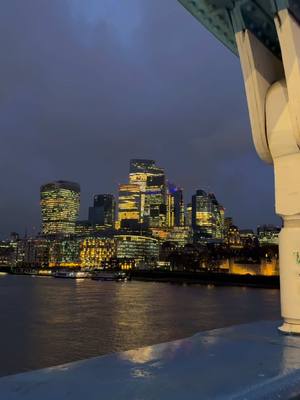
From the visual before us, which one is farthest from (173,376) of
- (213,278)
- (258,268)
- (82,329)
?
(258,268)

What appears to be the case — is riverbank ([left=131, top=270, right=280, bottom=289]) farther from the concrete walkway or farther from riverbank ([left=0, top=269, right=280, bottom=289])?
the concrete walkway

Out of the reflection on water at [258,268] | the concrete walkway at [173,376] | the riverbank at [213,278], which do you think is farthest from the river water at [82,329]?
the reflection on water at [258,268]

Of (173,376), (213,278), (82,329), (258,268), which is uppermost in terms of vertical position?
(173,376)

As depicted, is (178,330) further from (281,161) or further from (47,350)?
(281,161)

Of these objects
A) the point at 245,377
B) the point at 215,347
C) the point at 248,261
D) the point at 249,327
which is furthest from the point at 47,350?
the point at 248,261

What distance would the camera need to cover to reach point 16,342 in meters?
26.0

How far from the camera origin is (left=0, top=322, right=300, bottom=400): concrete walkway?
379 cm

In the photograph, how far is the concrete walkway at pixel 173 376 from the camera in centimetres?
379

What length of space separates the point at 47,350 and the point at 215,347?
63.9ft

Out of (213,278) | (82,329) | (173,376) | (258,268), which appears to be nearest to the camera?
(173,376)

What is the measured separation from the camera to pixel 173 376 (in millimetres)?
4312

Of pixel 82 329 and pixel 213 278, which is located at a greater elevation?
pixel 213 278

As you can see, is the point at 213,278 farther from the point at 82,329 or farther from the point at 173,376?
the point at 173,376

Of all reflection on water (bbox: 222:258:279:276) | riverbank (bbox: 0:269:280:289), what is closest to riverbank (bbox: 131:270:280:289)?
riverbank (bbox: 0:269:280:289)
